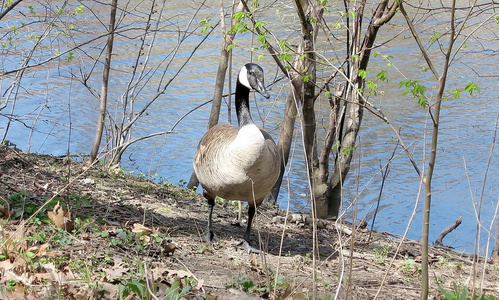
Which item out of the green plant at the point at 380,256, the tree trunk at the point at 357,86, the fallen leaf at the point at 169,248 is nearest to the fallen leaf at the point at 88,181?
the fallen leaf at the point at 169,248

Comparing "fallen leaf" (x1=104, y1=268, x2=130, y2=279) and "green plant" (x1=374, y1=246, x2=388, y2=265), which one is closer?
"fallen leaf" (x1=104, y1=268, x2=130, y2=279)

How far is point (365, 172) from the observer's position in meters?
10.5

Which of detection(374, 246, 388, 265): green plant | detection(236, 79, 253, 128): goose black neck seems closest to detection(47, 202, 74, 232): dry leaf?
detection(236, 79, 253, 128): goose black neck

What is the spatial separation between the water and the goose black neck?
2211mm

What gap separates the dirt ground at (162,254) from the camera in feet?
12.0

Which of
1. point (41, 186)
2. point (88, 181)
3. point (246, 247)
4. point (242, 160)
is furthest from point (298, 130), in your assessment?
point (41, 186)

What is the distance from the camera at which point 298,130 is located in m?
8.79

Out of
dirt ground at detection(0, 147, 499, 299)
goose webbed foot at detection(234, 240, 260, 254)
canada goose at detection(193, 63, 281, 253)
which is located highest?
canada goose at detection(193, 63, 281, 253)

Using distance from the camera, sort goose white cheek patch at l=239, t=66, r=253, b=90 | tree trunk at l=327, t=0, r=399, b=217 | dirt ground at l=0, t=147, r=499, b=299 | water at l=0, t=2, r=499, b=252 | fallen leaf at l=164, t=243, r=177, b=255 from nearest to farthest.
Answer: dirt ground at l=0, t=147, r=499, b=299 → fallen leaf at l=164, t=243, r=177, b=255 → goose white cheek patch at l=239, t=66, r=253, b=90 → tree trunk at l=327, t=0, r=399, b=217 → water at l=0, t=2, r=499, b=252

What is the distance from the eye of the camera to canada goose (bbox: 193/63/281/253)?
5270mm

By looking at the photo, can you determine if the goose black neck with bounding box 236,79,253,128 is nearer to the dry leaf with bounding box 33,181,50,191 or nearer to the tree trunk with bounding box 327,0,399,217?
the tree trunk with bounding box 327,0,399,217

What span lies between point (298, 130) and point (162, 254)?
4486 millimetres

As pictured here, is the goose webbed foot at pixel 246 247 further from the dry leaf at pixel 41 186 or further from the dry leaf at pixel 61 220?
the dry leaf at pixel 41 186

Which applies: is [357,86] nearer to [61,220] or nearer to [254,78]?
[254,78]
